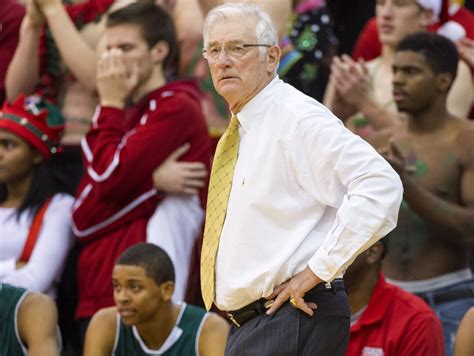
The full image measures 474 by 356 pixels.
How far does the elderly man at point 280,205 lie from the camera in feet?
11.8

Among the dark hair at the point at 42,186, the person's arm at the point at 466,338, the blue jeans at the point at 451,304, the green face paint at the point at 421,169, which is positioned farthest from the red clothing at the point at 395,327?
the dark hair at the point at 42,186

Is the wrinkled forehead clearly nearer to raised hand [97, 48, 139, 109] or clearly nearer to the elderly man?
the elderly man

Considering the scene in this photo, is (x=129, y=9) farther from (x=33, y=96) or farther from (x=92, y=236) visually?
(x=92, y=236)

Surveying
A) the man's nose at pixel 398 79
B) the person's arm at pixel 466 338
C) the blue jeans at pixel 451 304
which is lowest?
the blue jeans at pixel 451 304

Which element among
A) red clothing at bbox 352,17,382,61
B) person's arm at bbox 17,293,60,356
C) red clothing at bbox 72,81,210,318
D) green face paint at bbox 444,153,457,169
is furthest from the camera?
red clothing at bbox 352,17,382,61

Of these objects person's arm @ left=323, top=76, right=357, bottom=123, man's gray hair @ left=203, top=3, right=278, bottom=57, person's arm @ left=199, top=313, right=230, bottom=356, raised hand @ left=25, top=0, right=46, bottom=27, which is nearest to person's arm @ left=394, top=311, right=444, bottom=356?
person's arm @ left=199, top=313, right=230, bottom=356

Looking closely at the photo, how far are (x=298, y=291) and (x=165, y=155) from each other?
2.46 m

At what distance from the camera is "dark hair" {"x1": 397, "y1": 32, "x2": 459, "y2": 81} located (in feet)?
19.7

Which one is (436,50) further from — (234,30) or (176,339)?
(234,30)

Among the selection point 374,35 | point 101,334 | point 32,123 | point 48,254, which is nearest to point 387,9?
point 374,35

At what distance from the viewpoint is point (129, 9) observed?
20.5ft

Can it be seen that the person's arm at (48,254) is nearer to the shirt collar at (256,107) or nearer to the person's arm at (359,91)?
the person's arm at (359,91)

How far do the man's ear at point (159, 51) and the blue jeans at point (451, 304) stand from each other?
6.22 ft

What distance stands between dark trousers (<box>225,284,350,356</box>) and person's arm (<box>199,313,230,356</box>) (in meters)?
1.62
